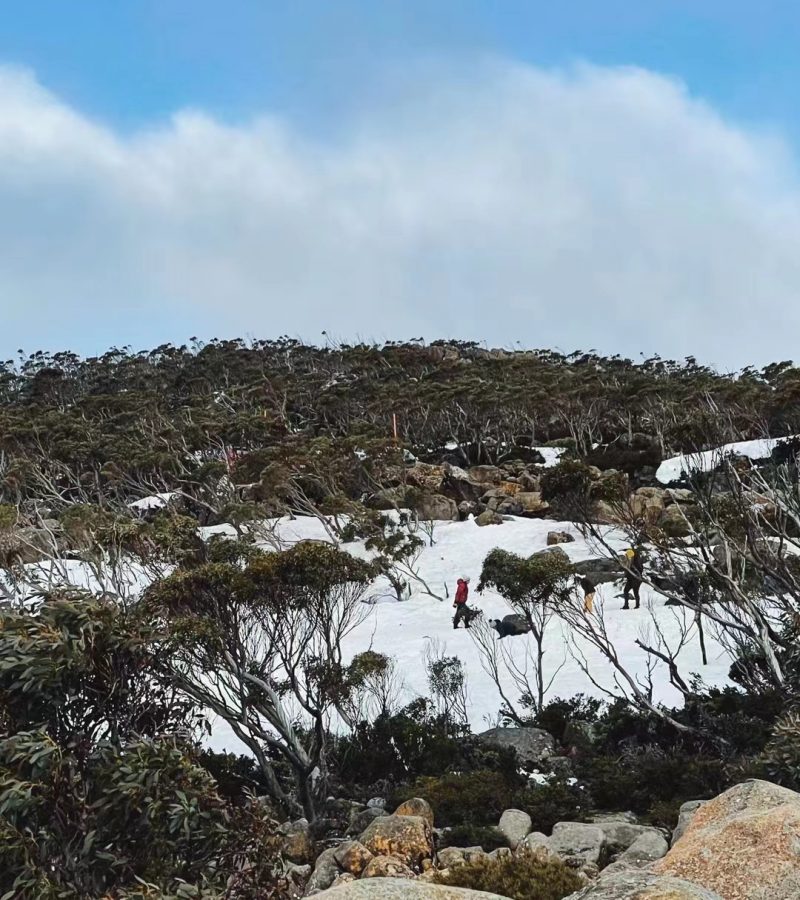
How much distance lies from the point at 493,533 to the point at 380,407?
65.0 ft

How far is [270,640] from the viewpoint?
546 inches

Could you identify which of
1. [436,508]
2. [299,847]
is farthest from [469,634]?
[436,508]

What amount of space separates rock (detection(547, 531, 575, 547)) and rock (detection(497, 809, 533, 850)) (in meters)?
19.5

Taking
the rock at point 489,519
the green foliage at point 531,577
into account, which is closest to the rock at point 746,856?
the green foliage at point 531,577

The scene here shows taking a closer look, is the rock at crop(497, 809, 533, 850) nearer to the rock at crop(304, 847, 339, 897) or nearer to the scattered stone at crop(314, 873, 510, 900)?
the rock at crop(304, 847, 339, 897)

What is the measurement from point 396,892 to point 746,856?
2578 mm

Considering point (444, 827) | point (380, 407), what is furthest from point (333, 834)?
point (380, 407)

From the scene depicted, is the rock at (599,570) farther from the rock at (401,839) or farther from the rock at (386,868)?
the rock at (386,868)

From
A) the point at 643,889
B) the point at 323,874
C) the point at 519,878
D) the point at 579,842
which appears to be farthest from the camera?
the point at 579,842

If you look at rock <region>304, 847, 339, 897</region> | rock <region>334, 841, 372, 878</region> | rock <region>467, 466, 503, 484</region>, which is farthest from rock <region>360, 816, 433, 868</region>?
rock <region>467, 466, 503, 484</region>

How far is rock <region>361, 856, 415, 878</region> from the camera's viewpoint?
957 cm

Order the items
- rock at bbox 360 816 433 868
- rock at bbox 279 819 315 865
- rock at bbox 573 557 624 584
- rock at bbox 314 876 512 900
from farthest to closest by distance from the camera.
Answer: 1. rock at bbox 573 557 624 584
2. rock at bbox 279 819 315 865
3. rock at bbox 360 816 433 868
4. rock at bbox 314 876 512 900

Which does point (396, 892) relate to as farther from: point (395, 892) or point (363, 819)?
point (363, 819)

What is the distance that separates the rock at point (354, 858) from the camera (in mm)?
9914
